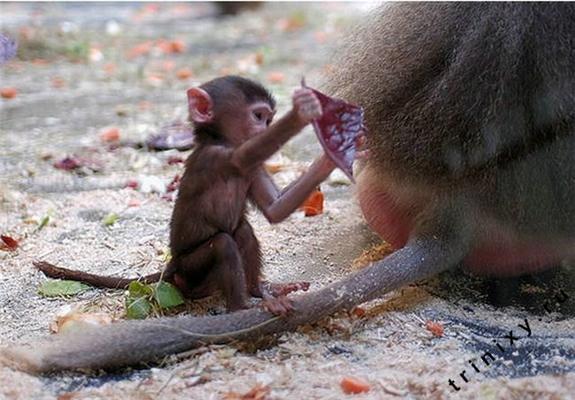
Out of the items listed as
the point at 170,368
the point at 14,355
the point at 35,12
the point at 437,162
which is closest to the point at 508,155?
the point at 437,162

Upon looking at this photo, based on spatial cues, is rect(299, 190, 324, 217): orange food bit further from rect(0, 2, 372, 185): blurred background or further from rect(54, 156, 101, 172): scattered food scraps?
rect(54, 156, 101, 172): scattered food scraps

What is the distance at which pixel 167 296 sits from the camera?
226 cm

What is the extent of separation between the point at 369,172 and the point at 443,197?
0.25 meters

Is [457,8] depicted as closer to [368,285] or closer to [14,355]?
[368,285]

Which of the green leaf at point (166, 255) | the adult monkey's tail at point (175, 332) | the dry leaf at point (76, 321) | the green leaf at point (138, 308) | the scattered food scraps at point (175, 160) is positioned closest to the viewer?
the adult monkey's tail at point (175, 332)

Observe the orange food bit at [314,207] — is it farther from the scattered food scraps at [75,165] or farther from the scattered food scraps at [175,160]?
the scattered food scraps at [75,165]

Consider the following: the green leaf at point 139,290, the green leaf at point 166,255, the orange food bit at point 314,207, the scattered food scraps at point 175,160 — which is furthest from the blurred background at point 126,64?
the green leaf at point 139,290

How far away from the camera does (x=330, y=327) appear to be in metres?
2.15

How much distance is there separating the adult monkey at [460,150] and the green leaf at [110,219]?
864 millimetres

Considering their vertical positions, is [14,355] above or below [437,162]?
below

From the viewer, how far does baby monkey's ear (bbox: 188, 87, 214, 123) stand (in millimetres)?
2135

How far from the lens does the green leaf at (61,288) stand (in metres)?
2.40

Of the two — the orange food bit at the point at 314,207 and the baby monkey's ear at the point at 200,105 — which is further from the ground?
the baby monkey's ear at the point at 200,105

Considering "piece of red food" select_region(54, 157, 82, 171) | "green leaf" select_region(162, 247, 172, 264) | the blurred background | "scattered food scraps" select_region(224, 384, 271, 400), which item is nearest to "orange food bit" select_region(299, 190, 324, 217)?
the blurred background
